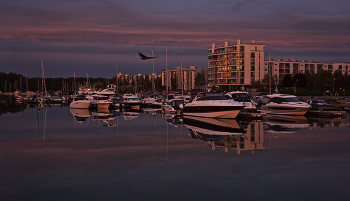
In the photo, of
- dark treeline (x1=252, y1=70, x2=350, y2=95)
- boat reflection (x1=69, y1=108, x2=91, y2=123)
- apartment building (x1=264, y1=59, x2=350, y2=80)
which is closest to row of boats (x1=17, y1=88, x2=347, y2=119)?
boat reflection (x1=69, y1=108, x2=91, y2=123)

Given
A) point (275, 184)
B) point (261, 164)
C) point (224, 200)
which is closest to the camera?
point (224, 200)

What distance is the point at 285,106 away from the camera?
34.2 metres

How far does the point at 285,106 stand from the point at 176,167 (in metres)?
25.1

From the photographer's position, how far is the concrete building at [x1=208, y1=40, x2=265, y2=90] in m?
128

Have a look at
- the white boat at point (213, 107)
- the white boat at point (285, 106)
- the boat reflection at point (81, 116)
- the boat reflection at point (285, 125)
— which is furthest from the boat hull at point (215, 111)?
the boat reflection at point (81, 116)

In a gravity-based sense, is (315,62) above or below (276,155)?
above

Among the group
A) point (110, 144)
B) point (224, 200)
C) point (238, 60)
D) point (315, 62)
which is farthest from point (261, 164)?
point (315, 62)

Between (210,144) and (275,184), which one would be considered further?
(210,144)

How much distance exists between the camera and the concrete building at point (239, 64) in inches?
5059

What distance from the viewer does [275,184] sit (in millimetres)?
9609

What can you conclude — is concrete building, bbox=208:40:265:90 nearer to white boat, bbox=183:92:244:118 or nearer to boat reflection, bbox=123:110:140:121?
boat reflection, bbox=123:110:140:121

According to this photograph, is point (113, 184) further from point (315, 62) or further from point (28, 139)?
point (315, 62)

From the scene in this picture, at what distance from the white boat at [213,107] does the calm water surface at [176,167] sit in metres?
10.2

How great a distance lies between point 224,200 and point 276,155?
6.22 meters
